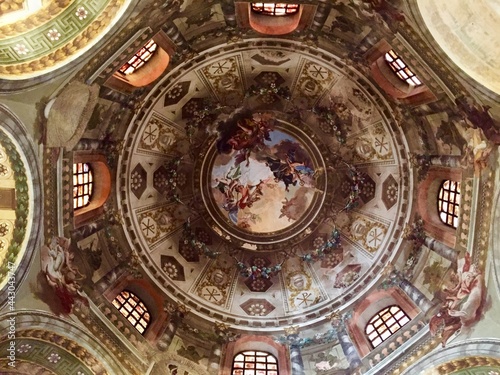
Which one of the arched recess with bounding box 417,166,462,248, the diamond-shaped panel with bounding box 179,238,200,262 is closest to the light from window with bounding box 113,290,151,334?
the diamond-shaped panel with bounding box 179,238,200,262

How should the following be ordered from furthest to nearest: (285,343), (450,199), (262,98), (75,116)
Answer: (262,98) → (285,343) → (450,199) → (75,116)

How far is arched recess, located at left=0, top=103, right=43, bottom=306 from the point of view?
13.4 metres

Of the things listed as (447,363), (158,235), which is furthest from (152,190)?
(447,363)

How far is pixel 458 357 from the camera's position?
15289 millimetres

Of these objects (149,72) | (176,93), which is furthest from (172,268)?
(149,72)

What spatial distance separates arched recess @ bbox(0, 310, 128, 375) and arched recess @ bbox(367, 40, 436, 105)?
11.9m

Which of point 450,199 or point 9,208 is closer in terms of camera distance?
point 9,208

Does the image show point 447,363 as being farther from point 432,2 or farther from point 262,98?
point 262,98

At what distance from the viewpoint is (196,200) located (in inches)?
845

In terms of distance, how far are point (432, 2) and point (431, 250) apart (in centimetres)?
834

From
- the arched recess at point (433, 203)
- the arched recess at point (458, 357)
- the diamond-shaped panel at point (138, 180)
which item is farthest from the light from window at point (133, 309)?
the arched recess at point (433, 203)

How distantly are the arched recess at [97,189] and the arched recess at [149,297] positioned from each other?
8.16ft

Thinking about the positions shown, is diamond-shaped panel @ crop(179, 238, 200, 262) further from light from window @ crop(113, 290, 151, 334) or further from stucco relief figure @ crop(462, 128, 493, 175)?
stucco relief figure @ crop(462, 128, 493, 175)

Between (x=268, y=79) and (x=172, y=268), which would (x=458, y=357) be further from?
(x=268, y=79)
